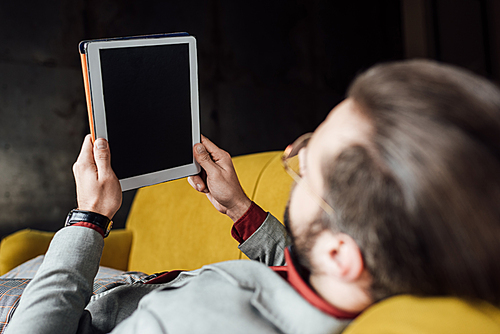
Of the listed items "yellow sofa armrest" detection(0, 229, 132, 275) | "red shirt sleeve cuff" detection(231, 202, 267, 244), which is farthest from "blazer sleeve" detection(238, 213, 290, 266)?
"yellow sofa armrest" detection(0, 229, 132, 275)

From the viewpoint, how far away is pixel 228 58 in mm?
2611

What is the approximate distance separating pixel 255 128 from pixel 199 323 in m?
2.28

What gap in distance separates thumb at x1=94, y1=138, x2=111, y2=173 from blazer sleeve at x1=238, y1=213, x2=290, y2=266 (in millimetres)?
368

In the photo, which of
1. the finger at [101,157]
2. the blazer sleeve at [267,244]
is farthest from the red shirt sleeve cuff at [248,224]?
the finger at [101,157]

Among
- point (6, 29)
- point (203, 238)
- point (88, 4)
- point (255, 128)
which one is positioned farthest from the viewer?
point (255, 128)

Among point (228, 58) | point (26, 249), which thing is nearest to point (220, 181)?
point (26, 249)

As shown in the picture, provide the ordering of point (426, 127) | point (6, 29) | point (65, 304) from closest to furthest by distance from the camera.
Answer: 1. point (426, 127)
2. point (65, 304)
3. point (6, 29)

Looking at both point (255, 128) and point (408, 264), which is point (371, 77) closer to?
point (408, 264)

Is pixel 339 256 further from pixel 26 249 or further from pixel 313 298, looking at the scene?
pixel 26 249

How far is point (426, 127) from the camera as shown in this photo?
1.34ft

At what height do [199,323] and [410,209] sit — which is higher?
[410,209]

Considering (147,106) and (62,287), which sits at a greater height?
(147,106)

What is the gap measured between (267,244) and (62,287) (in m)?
0.46

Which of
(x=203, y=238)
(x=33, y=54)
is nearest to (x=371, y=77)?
(x=203, y=238)
